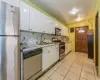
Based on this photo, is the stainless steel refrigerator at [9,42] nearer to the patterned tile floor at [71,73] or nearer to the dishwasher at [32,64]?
the dishwasher at [32,64]

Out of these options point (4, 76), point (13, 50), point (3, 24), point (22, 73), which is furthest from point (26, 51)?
point (3, 24)

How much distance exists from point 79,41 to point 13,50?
234 inches

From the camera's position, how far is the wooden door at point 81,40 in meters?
6.24

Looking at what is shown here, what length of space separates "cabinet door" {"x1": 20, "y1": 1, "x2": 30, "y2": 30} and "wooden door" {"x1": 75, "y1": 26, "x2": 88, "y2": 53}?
5270 mm

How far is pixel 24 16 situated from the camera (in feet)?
6.82

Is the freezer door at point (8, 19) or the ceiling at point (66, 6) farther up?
the ceiling at point (66, 6)

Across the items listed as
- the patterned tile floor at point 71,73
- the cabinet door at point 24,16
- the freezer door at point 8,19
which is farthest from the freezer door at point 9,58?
the patterned tile floor at point 71,73

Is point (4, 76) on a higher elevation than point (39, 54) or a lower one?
lower

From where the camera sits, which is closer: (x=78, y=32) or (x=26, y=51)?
(x=26, y=51)

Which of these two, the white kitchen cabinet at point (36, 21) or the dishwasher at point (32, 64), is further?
the white kitchen cabinet at point (36, 21)

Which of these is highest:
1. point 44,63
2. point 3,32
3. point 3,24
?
point 3,24

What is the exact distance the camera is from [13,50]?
145cm

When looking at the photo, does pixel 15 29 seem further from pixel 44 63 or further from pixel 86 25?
pixel 86 25

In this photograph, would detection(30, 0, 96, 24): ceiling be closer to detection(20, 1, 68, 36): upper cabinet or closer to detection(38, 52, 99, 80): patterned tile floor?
detection(20, 1, 68, 36): upper cabinet
